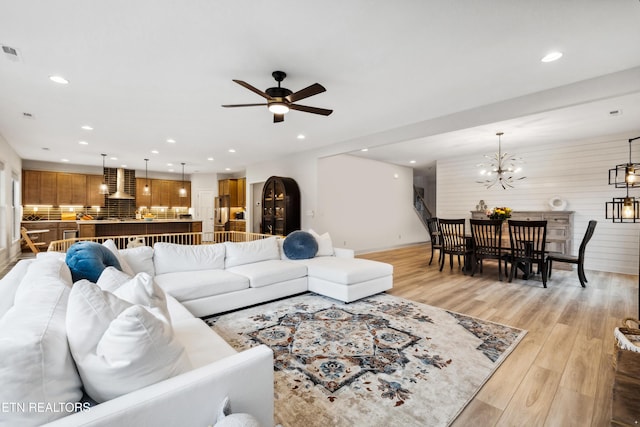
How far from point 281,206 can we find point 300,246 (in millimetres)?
2878

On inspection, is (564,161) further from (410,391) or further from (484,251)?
(410,391)

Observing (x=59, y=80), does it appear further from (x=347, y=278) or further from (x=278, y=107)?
(x=347, y=278)

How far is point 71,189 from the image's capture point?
9.30m

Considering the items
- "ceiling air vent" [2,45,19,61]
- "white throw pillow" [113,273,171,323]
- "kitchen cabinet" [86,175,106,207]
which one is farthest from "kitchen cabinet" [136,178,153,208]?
"white throw pillow" [113,273,171,323]

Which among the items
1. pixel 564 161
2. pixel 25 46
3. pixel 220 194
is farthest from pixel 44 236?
pixel 564 161

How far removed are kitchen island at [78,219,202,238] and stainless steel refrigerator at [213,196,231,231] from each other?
1.56 metres

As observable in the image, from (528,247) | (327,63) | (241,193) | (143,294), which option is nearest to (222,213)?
(241,193)

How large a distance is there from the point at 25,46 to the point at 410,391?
432cm

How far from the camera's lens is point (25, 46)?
2.64 metres

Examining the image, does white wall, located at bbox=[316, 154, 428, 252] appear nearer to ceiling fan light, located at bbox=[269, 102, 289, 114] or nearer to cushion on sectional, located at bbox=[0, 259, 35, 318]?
ceiling fan light, located at bbox=[269, 102, 289, 114]

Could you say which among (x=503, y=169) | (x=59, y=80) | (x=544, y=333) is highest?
(x=59, y=80)

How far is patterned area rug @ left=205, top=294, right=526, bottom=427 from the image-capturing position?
1844mm

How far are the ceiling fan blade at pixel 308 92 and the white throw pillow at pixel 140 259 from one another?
2.50 m

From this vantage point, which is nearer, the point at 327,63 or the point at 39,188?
the point at 327,63
